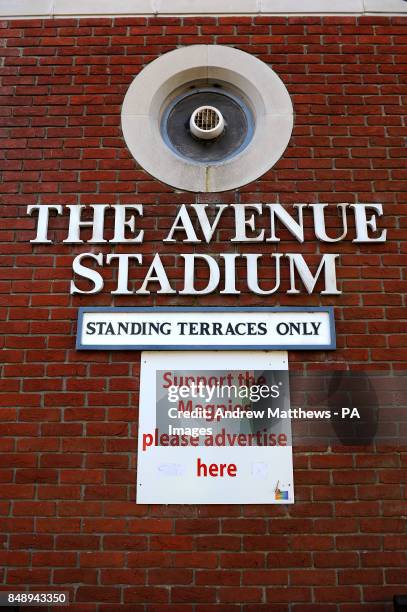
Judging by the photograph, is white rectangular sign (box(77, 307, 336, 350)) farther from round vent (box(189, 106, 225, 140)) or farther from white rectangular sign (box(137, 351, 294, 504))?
round vent (box(189, 106, 225, 140))

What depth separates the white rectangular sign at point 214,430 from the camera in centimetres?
454

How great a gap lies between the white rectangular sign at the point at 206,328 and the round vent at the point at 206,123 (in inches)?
57.7

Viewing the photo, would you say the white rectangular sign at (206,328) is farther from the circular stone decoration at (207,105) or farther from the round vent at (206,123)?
the round vent at (206,123)

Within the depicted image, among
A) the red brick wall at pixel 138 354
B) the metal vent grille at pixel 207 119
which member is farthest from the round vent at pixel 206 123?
the red brick wall at pixel 138 354

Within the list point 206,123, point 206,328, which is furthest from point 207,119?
point 206,328

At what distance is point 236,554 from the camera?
4414 millimetres

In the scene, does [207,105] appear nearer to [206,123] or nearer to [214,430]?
[206,123]

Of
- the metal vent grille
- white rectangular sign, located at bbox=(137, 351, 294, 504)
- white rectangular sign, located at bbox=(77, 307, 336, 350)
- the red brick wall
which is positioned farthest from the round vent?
white rectangular sign, located at bbox=(137, 351, 294, 504)

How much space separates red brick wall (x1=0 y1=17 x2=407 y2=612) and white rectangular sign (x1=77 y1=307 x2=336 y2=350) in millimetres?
89

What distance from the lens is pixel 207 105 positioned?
18.7 feet

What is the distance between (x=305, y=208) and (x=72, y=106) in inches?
79.5

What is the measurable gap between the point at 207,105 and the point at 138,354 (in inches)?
86.6

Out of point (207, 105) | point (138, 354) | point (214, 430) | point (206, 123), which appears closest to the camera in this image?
point (214, 430)

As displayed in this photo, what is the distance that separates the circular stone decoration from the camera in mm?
5289
